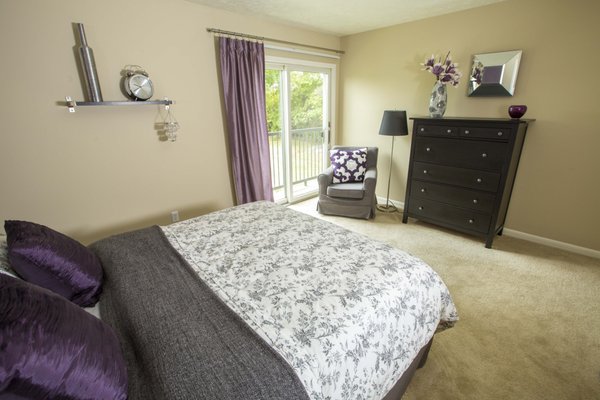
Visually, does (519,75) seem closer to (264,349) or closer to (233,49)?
(233,49)

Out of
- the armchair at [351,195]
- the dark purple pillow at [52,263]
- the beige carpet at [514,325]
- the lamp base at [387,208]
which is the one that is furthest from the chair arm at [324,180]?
the dark purple pillow at [52,263]

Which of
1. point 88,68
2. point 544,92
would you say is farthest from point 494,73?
point 88,68

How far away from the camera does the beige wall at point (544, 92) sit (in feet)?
8.20

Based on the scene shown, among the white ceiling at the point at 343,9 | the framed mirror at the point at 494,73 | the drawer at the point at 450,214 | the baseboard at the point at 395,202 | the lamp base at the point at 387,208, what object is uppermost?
the white ceiling at the point at 343,9

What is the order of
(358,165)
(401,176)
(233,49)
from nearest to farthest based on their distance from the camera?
(233,49)
(358,165)
(401,176)

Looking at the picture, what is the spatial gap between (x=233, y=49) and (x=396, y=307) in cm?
297

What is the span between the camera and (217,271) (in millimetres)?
1419

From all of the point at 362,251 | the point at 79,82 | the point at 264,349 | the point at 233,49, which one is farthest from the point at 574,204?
the point at 79,82

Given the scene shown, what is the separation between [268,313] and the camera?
1.12m

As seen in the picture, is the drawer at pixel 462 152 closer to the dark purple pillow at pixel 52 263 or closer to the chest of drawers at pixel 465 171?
the chest of drawers at pixel 465 171

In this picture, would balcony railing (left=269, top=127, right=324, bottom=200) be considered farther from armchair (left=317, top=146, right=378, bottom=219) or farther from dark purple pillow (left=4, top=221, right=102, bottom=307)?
dark purple pillow (left=4, top=221, right=102, bottom=307)

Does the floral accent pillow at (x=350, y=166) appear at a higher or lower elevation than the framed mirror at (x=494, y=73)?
lower

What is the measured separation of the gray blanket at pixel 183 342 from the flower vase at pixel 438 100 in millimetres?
3072

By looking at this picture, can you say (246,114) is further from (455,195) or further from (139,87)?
(455,195)
